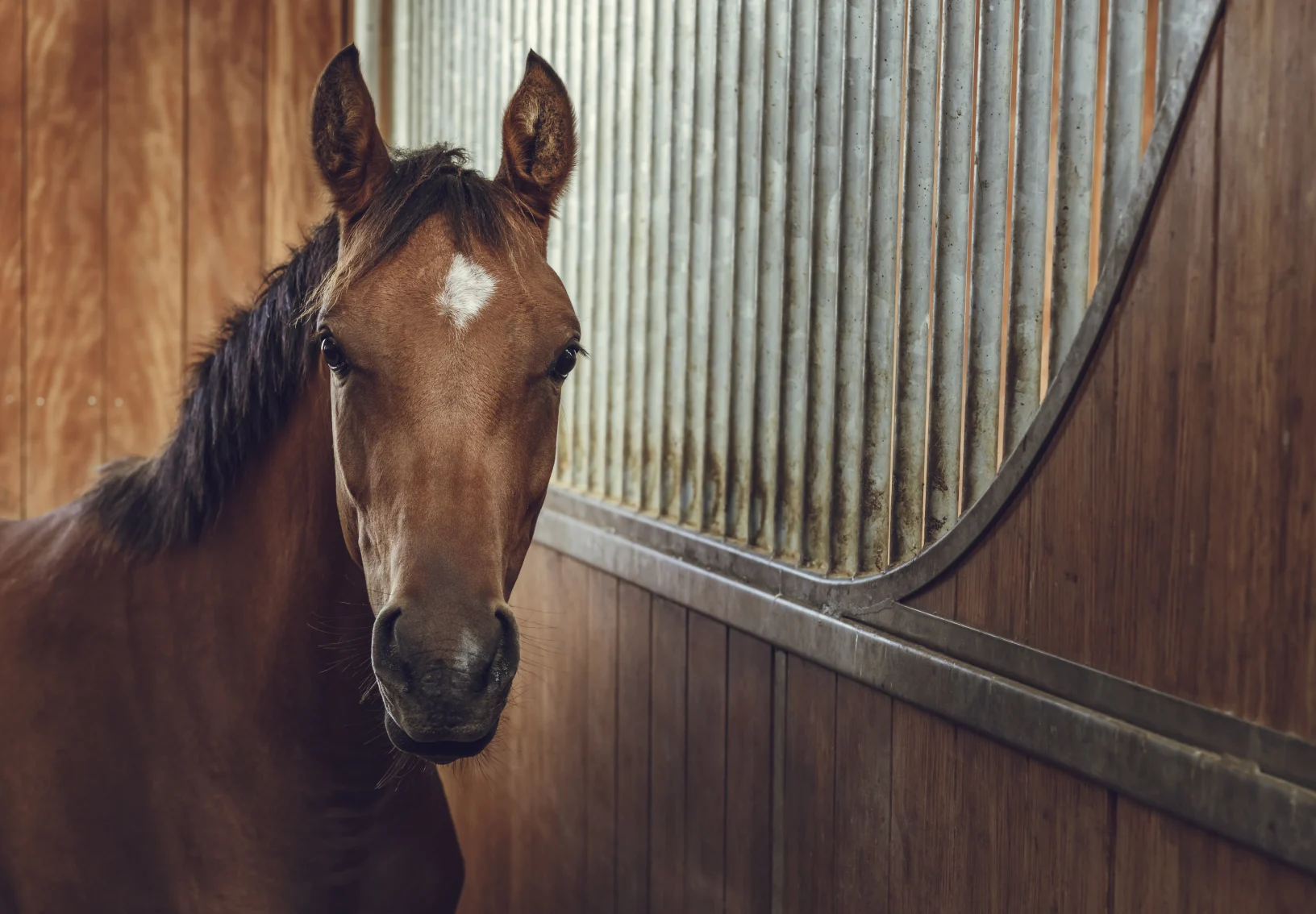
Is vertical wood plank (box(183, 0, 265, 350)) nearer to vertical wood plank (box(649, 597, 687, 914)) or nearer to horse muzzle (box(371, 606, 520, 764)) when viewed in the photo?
vertical wood plank (box(649, 597, 687, 914))

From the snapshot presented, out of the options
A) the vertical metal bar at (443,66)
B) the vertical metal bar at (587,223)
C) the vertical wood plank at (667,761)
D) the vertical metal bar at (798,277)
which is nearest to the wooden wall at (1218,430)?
the vertical metal bar at (798,277)

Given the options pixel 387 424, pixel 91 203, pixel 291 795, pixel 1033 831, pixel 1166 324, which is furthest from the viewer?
pixel 91 203

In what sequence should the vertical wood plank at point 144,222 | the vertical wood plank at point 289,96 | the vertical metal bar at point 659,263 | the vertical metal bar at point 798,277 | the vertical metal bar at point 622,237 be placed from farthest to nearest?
1. the vertical wood plank at point 289,96
2. the vertical wood plank at point 144,222
3. the vertical metal bar at point 622,237
4. the vertical metal bar at point 659,263
5. the vertical metal bar at point 798,277

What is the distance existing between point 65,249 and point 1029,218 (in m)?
2.89

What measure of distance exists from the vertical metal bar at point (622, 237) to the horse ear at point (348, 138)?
719 millimetres

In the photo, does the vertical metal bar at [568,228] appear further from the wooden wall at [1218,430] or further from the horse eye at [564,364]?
the wooden wall at [1218,430]

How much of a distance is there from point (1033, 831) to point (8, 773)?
4.39 feet

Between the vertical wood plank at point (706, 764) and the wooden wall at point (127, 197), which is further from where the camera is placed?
the wooden wall at point (127, 197)

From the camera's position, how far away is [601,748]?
2.10m

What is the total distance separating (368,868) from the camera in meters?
1.47

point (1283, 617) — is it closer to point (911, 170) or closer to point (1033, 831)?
point (1033, 831)

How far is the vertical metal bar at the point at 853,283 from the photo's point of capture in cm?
137

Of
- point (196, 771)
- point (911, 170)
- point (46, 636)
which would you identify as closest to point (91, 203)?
point (46, 636)

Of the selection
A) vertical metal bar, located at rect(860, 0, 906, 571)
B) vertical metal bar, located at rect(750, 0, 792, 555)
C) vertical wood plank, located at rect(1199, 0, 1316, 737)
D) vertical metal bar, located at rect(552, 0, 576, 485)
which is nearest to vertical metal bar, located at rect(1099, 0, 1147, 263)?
vertical wood plank, located at rect(1199, 0, 1316, 737)
